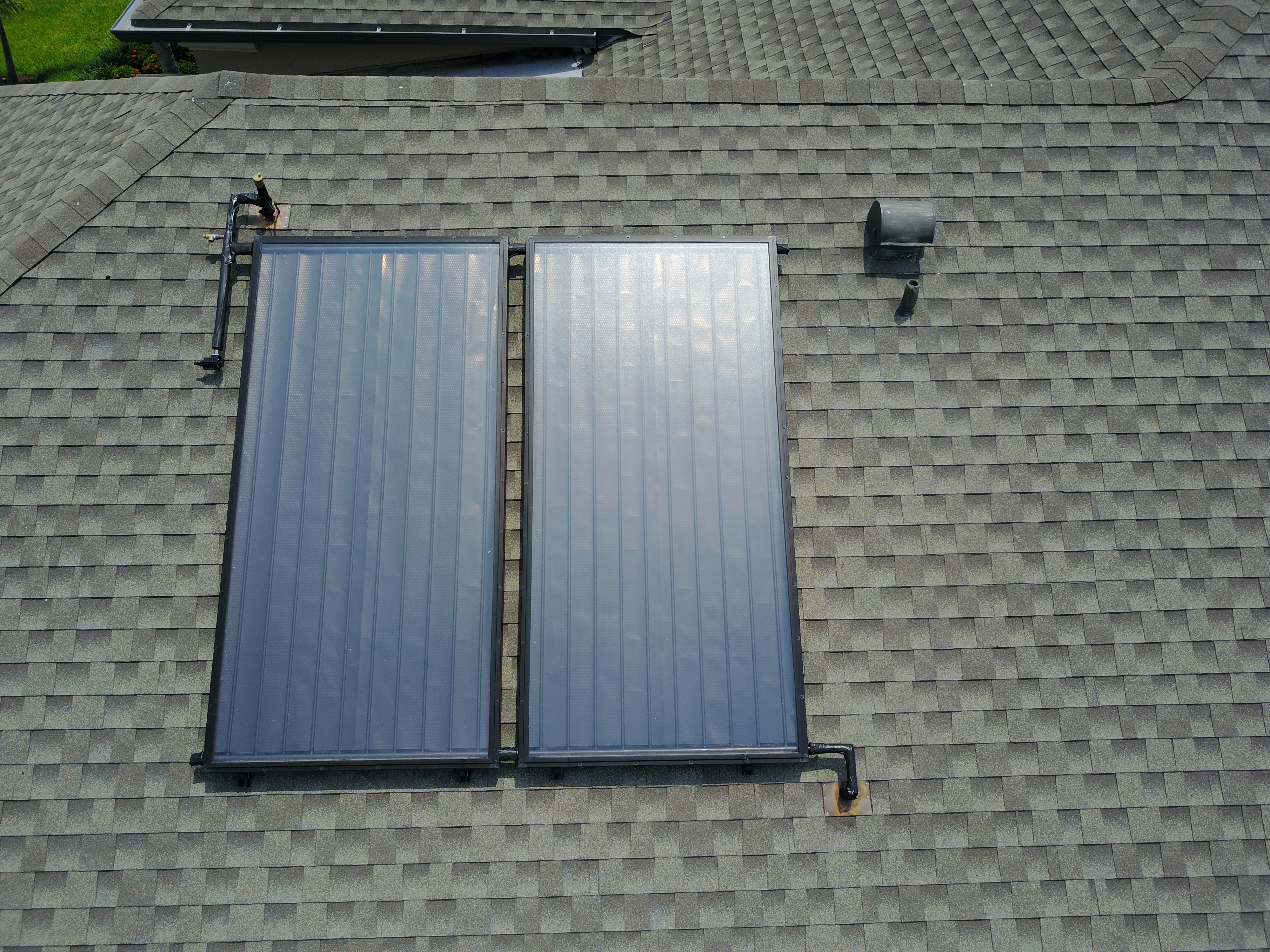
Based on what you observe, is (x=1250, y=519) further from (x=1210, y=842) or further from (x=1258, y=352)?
(x=1210, y=842)

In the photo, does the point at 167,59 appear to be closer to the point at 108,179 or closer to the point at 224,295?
the point at 108,179

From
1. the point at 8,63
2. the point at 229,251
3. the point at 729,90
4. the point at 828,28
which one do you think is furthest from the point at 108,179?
the point at 8,63

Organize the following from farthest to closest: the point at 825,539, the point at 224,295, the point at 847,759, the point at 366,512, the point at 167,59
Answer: the point at 167,59 → the point at 224,295 → the point at 825,539 → the point at 366,512 → the point at 847,759

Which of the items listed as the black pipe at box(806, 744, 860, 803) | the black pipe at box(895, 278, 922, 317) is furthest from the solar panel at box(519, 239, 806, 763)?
the black pipe at box(895, 278, 922, 317)

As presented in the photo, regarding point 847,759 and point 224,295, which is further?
point 224,295

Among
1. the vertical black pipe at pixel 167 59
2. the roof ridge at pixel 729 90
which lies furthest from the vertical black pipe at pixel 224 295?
the vertical black pipe at pixel 167 59

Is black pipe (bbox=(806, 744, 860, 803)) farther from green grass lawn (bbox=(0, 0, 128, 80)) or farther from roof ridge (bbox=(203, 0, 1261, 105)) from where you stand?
green grass lawn (bbox=(0, 0, 128, 80))
